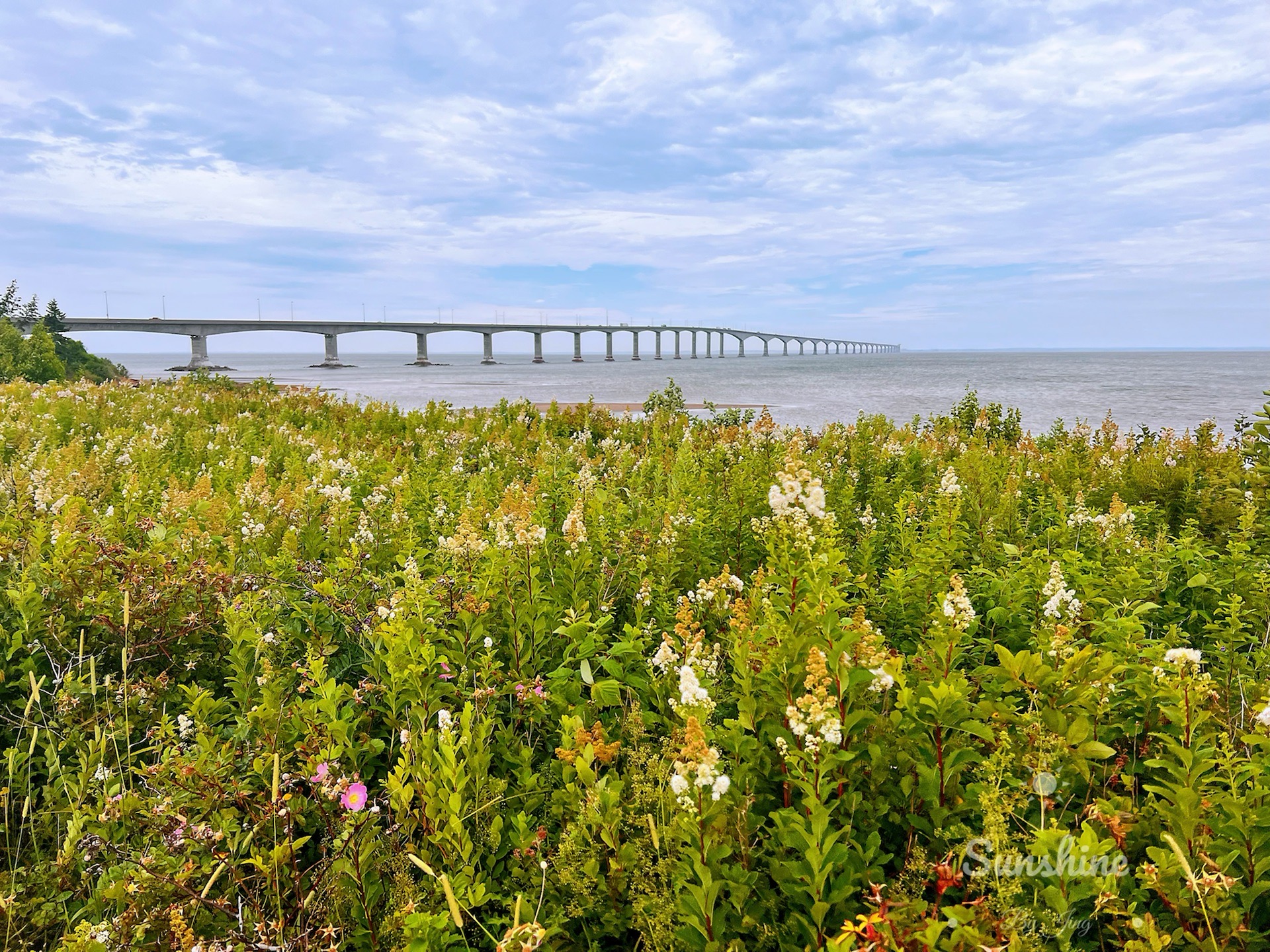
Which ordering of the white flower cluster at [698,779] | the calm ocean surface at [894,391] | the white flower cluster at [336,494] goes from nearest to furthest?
1. the white flower cluster at [698,779]
2. the white flower cluster at [336,494]
3. the calm ocean surface at [894,391]

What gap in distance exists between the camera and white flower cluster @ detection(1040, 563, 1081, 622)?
121 inches

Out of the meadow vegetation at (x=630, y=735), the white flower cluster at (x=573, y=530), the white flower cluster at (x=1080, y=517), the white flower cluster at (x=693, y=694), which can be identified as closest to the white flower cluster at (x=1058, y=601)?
the meadow vegetation at (x=630, y=735)

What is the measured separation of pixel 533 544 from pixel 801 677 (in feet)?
6.30

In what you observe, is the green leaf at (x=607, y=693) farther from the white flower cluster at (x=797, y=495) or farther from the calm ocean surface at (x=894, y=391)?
the calm ocean surface at (x=894, y=391)

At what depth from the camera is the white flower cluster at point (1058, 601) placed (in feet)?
10.1

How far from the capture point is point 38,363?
23.5 m

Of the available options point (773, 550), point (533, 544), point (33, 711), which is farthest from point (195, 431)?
point (773, 550)

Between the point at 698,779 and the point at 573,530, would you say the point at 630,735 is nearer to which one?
the point at 698,779

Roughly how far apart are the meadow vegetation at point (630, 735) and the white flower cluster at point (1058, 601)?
2cm

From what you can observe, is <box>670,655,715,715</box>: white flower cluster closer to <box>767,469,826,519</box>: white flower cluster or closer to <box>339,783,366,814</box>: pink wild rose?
<box>767,469,826,519</box>: white flower cluster

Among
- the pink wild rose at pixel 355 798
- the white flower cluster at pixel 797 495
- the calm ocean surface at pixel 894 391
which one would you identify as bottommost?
the pink wild rose at pixel 355 798

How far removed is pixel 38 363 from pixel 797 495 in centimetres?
3036

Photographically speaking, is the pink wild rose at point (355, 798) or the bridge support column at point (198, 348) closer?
the pink wild rose at point (355, 798)

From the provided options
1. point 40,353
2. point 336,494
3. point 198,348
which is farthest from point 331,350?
point 336,494
